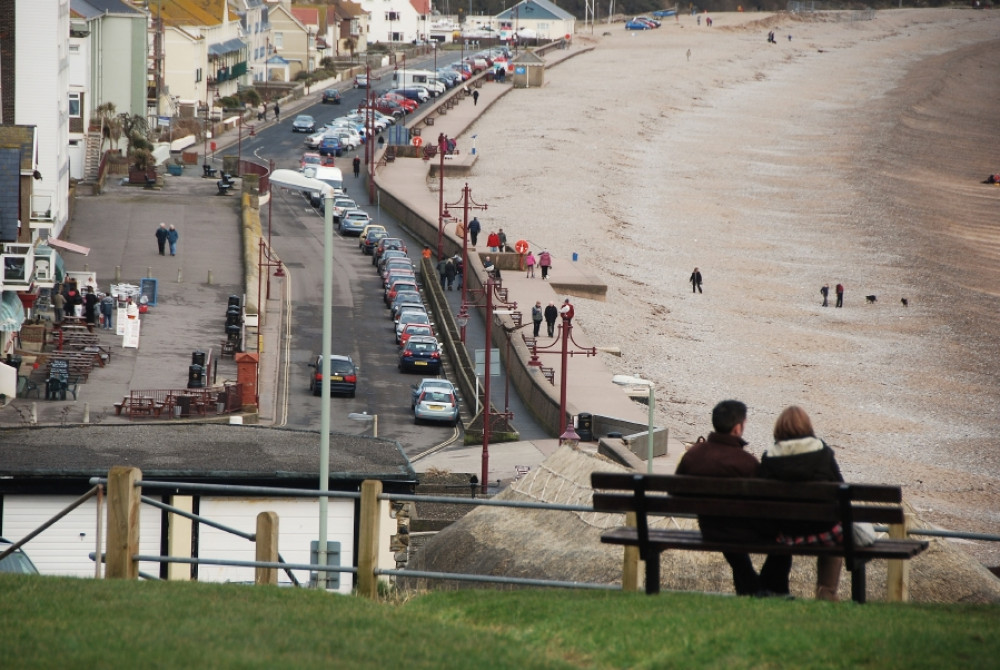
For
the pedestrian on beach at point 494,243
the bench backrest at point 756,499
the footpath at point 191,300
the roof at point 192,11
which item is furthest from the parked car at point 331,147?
the bench backrest at point 756,499

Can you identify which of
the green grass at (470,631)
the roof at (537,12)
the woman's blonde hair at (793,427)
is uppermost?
the roof at (537,12)

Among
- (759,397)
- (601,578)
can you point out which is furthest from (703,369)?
(601,578)

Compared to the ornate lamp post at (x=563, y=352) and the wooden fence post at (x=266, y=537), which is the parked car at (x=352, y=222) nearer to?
the ornate lamp post at (x=563, y=352)

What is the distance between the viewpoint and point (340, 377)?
42281 mm

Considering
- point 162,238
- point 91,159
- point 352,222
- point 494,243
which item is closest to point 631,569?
point 162,238

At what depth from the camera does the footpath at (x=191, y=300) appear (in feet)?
124

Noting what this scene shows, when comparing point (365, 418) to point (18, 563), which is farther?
point (365, 418)

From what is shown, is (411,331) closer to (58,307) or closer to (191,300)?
(191,300)

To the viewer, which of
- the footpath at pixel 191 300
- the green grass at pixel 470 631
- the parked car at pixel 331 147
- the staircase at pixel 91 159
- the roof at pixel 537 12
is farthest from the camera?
the roof at pixel 537 12

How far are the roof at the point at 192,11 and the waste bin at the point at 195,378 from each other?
211 ft

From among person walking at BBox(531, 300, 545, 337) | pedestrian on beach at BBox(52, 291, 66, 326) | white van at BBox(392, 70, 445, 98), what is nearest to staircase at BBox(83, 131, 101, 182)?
pedestrian on beach at BBox(52, 291, 66, 326)

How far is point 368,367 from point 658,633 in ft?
125

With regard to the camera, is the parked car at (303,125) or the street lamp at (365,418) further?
the parked car at (303,125)

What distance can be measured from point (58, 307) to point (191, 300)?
279 inches
